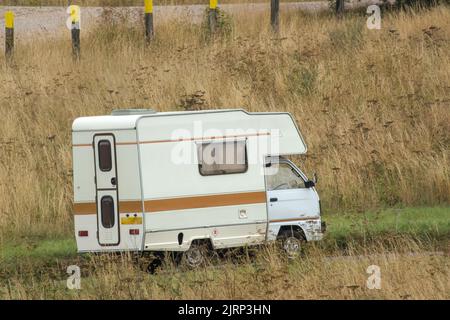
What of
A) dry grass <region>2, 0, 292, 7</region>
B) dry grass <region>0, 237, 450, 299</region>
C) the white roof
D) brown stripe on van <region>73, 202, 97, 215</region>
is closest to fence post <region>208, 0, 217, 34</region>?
dry grass <region>2, 0, 292, 7</region>

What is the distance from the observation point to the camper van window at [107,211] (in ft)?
57.1

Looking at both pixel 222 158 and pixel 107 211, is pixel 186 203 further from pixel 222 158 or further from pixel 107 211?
pixel 107 211

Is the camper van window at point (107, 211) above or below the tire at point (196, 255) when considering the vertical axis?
above

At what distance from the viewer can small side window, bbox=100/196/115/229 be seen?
17.4 meters

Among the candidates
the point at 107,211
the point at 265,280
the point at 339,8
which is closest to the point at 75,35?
the point at 339,8

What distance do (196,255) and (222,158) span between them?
1534 mm

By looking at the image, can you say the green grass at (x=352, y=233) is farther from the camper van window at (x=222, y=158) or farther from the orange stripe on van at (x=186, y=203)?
the camper van window at (x=222, y=158)

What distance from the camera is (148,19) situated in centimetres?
2908

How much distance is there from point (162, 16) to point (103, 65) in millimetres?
3537

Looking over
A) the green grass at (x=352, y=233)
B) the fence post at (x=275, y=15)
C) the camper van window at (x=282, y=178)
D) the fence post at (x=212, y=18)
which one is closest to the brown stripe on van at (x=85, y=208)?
the green grass at (x=352, y=233)

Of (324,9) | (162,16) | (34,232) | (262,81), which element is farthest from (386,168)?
(324,9)

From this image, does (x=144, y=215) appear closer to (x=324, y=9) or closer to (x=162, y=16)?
(x=162, y=16)

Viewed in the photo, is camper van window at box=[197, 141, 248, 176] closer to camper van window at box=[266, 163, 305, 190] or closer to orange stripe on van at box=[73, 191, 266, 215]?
orange stripe on van at box=[73, 191, 266, 215]

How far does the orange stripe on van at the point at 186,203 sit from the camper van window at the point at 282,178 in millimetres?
752
